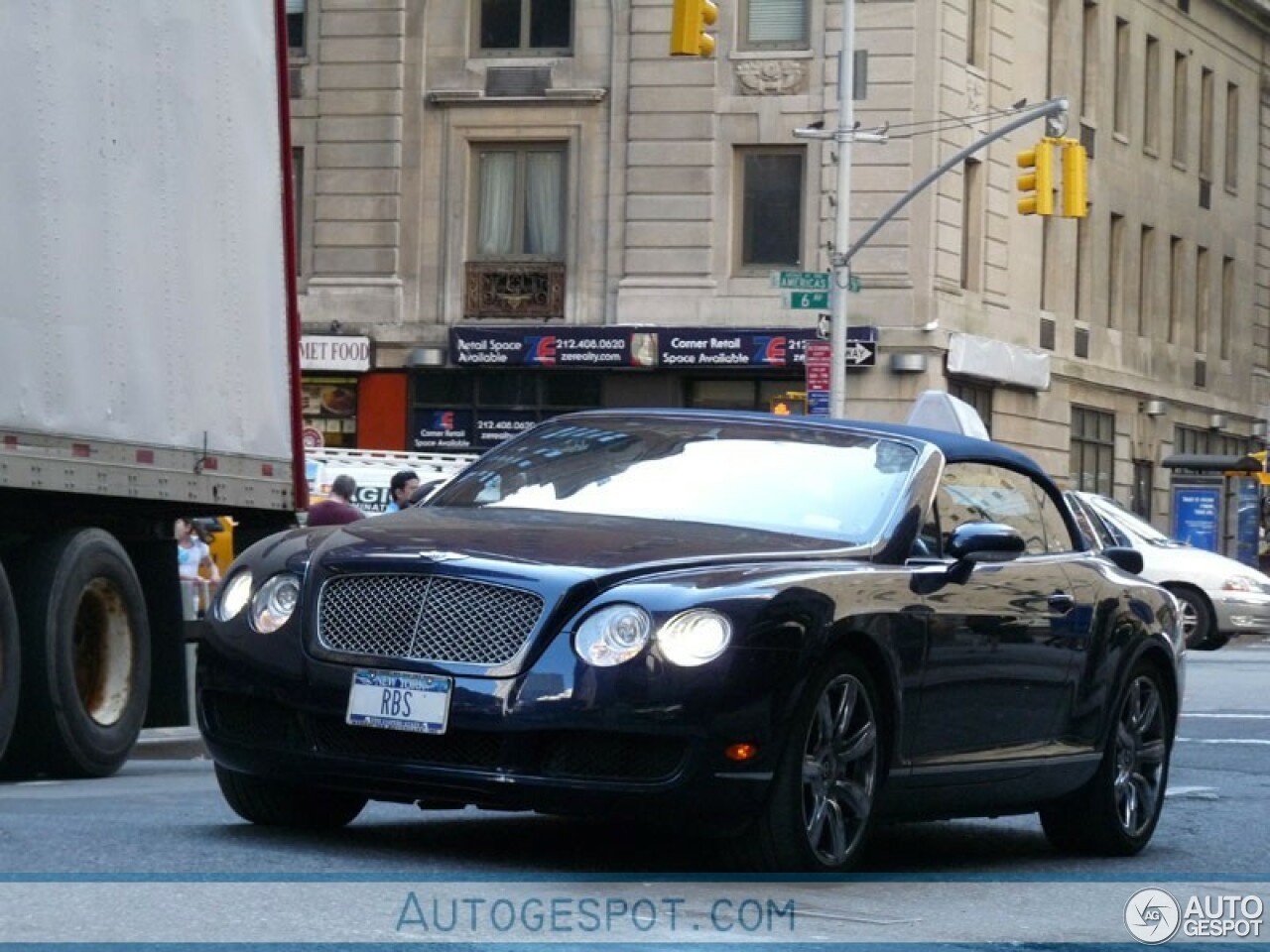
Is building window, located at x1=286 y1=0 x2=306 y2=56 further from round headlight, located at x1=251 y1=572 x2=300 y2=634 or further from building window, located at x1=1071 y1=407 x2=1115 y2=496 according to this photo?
round headlight, located at x1=251 y1=572 x2=300 y2=634

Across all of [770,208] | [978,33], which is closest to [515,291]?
[770,208]

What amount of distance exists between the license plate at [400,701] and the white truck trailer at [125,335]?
4097 millimetres

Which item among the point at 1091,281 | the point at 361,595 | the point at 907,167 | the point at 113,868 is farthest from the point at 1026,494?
the point at 1091,281

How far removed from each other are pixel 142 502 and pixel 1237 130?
1769 inches

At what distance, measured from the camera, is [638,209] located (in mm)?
40656

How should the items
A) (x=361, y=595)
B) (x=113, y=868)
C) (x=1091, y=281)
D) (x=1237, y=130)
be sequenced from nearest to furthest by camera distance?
(x=113, y=868)
(x=361, y=595)
(x=1091, y=281)
(x=1237, y=130)

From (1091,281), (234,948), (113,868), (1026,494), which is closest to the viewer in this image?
(234,948)

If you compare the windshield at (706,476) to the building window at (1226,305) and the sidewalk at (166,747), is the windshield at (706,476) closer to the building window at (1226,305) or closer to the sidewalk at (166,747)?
the sidewalk at (166,747)

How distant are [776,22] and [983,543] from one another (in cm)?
3250

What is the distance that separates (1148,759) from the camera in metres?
10.4

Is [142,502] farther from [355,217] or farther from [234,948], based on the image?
[355,217]

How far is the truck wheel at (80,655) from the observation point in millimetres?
12242

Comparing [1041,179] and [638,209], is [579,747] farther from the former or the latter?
[638,209]

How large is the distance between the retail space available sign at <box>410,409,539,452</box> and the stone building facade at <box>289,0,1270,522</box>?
0.04m
